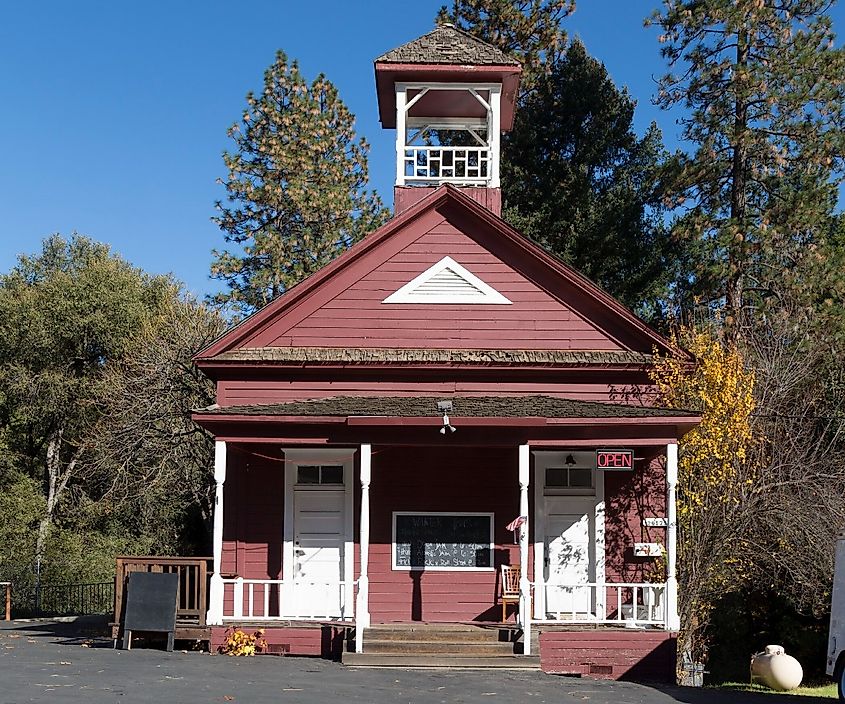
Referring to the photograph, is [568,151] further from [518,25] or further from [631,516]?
[631,516]

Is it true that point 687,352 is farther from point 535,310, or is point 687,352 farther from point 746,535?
point 746,535

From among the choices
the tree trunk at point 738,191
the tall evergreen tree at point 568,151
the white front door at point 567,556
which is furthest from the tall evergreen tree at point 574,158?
the white front door at point 567,556

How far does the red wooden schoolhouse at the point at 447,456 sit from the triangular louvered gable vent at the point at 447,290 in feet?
0.11

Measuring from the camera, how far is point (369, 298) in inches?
752

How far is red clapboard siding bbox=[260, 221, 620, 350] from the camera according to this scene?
1891cm

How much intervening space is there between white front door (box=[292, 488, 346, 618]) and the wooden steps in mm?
2019

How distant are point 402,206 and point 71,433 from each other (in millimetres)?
23054

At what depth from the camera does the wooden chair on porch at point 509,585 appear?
56.5ft

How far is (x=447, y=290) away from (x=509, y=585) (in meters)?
5.09

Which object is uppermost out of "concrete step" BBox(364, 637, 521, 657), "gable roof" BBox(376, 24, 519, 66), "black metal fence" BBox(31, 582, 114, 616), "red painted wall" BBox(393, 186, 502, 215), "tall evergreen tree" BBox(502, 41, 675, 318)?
"tall evergreen tree" BBox(502, 41, 675, 318)

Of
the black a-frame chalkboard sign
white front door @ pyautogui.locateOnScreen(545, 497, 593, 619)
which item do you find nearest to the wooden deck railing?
the black a-frame chalkboard sign

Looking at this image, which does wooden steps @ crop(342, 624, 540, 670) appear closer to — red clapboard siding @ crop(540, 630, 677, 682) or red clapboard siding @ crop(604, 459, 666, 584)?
red clapboard siding @ crop(540, 630, 677, 682)

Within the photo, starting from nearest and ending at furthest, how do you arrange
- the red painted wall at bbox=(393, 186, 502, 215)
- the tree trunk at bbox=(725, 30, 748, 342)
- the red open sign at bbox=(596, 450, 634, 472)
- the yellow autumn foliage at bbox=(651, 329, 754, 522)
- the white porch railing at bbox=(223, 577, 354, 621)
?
the red open sign at bbox=(596, 450, 634, 472) → the white porch railing at bbox=(223, 577, 354, 621) → the yellow autumn foliage at bbox=(651, 329, 754, 522) → the red painted wall at bbox=(393, 186, 502, 215) → the tree trunk at bbox=(725, 30, 748, 342)

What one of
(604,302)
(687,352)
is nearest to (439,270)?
(604,302)
